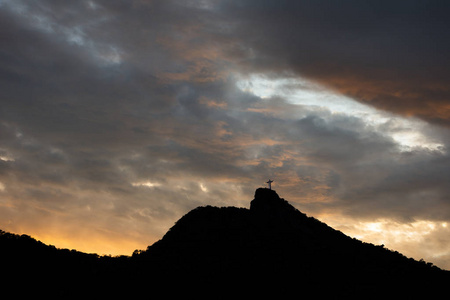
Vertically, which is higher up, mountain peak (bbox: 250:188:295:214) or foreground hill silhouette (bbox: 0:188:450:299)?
mountain peak (bbox: 250:188:295:214)

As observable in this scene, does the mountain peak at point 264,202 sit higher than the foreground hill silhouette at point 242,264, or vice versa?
the mountain peak at point 264,202

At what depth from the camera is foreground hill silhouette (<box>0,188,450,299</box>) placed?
2109 inches

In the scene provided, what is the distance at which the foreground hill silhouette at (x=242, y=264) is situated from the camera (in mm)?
53562

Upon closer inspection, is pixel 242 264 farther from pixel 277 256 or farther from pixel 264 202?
pixel 264 202

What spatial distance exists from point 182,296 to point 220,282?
191 inches

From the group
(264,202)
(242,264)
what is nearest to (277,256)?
(242,264)

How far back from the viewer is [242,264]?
56531 millimetres

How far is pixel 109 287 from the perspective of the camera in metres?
56.8

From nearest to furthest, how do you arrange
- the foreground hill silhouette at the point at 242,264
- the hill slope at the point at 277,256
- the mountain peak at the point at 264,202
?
the foreground hill silhouette at the point at 242,264, the hill slope at the point at 277,256, the mountain peak at the point at 264,202

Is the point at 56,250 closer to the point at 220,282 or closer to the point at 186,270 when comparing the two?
the point at 186,270

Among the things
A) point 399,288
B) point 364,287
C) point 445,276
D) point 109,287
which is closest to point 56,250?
point 109,287

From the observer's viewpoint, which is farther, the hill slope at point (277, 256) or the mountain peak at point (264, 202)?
the mountain peak at point (264, 202)

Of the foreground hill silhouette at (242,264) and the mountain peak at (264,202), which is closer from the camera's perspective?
the foreground hill silhouette at (242,264)

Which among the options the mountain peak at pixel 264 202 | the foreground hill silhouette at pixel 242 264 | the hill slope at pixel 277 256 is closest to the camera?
the foreground hill silhouette at pixel 242 264
